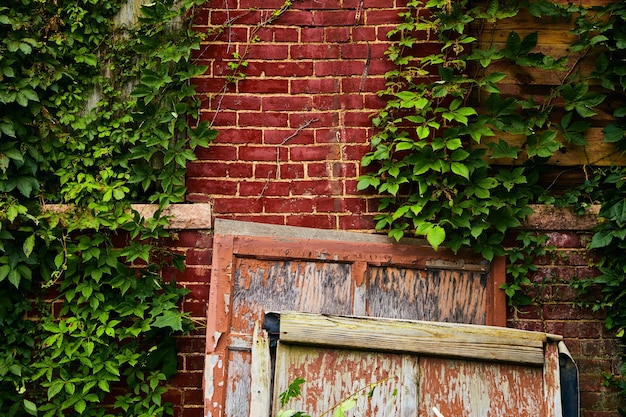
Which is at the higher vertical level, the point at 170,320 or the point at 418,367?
the point at 170,320

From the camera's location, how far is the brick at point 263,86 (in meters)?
3.46

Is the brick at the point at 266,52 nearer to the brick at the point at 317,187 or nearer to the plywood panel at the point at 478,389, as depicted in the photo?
the brick at the point at 317,187

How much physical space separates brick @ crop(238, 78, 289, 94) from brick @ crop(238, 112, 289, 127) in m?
0.12

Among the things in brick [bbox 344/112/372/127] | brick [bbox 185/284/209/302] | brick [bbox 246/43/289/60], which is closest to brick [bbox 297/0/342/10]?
brick [bbox 246/43/289/60]

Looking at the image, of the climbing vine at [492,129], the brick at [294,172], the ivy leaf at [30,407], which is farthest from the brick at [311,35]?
the ivy leaf at [30,407]

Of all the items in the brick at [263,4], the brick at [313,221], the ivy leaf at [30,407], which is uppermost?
the brick at [263,4]

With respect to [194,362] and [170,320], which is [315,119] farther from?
[194,362]

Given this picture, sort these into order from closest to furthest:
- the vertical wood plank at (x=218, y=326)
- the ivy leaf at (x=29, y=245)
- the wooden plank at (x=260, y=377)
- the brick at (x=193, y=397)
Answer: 1. the wooden plank at (x=260, y=377)
2. the vertical wood plank at (x=218, y=326)
3. the ivy leaf at (x=29, y=245)
4. the brick at (x=193, y=397)

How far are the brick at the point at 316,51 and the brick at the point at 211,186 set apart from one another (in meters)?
0.77

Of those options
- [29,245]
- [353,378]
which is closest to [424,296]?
[353,378]

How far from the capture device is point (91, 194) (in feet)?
11.1

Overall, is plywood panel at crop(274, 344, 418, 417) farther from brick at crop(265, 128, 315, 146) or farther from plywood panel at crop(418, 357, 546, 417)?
brick at crop(265, 128, 315, 146)

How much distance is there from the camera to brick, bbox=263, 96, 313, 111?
3.46 m

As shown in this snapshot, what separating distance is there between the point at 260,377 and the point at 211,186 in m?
1.08
